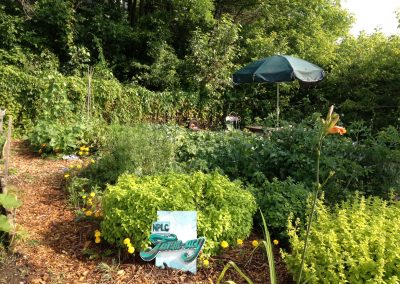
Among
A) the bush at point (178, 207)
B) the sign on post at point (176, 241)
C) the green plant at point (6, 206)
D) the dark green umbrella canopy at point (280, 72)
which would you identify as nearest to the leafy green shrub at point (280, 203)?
the bush at point (178, 207)

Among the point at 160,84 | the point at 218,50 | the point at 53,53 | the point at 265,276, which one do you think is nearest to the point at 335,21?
the point at 218,50

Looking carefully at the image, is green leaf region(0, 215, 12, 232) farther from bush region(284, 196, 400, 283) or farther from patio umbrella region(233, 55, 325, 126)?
patio umbrella region(233, 55, 325, 126)

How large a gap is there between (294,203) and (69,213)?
208 cm

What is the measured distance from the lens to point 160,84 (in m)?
11.2

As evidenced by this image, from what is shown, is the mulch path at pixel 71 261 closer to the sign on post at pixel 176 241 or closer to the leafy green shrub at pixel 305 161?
the sign on post at pixel 176 241

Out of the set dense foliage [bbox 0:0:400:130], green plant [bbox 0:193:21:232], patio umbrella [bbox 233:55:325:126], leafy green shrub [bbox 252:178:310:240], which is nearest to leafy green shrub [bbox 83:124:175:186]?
leafy green shrub [bbox 252:178:310:240]

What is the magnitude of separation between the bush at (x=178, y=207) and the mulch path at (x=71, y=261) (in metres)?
0.17

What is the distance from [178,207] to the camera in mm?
2752

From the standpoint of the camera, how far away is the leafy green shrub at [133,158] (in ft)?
13.0

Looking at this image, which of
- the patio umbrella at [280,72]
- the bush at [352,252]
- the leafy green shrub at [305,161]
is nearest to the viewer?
the bush at [352,252]

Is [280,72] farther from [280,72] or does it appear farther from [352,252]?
[352,252]

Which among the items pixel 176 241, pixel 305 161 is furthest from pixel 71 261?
pixel 305 161

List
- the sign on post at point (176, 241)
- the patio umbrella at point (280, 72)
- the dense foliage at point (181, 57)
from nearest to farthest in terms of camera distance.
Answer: the sign on post at point (176, 241) < the patio umbrella at point (280, 72) < the dense foliage at point (181, 57)

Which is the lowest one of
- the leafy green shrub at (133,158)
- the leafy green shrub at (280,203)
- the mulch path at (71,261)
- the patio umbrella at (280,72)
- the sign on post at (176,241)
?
the mulch path at (71,261)
